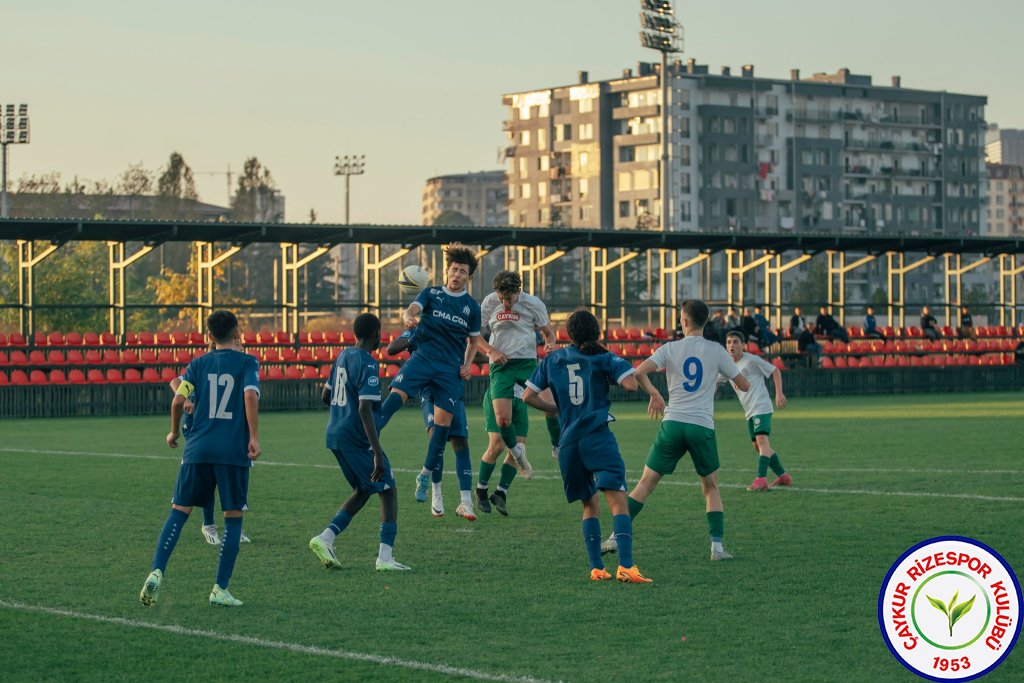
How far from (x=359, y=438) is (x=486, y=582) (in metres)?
1.31

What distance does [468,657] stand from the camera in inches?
289

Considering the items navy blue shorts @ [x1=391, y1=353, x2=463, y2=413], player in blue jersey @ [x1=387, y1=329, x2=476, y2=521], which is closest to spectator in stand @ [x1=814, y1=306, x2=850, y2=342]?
player in blue jersey @ [x1=387, y1=329, x2=476, y2=521]

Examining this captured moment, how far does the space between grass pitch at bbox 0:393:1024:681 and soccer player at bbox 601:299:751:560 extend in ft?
1.58

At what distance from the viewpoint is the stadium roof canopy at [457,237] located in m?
29.9

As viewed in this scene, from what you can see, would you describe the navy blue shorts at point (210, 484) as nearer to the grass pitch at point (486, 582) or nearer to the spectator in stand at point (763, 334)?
the grass pitch at point (486, 582)

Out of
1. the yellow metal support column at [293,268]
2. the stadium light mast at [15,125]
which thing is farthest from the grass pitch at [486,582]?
the stadium light mast at [15,125]

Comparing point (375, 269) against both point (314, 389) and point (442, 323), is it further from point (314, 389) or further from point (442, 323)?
point (442, 323)

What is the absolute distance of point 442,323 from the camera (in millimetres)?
12320

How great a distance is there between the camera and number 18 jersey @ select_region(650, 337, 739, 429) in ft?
34.1

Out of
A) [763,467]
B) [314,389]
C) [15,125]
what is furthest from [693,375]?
[15,125]

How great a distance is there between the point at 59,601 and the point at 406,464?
894cm

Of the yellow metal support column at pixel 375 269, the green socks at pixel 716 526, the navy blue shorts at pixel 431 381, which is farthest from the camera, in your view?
the yellow metal support column at pixel 375 269

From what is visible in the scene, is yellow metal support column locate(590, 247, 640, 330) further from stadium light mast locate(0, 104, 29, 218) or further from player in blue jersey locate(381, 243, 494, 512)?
stadium light mast locate(0, 104, 29, 218)

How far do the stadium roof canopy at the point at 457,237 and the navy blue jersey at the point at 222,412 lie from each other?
20460 mm
